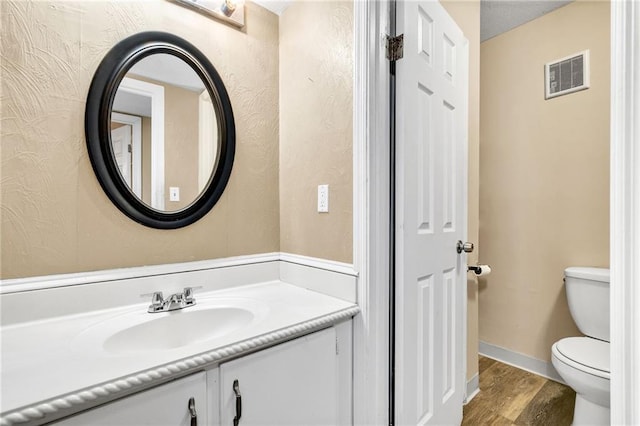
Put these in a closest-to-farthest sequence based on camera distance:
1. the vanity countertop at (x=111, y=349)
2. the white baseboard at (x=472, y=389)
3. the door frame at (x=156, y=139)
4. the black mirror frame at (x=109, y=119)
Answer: the vanity countertop at (x=111, y=349) < the black mirror frame at (x=109, y=119) < the door frame at (x=156, y=139) < the white baseboard at (x=472, y=389)

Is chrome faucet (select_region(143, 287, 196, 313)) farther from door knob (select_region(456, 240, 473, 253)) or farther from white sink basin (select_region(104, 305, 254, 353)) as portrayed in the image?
door knob (select_region(456, 240, 473, 253))

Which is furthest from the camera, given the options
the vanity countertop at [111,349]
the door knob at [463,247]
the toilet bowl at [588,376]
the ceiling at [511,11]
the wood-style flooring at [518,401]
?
the ceiling at [511,11]

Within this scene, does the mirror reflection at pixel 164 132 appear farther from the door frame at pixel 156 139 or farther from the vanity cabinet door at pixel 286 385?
the vanity cabinet door at pixel 286 385

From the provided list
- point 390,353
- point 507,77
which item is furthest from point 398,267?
point 507,77

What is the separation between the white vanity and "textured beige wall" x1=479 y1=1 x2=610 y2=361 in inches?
65.9

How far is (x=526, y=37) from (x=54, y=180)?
2.84 metres

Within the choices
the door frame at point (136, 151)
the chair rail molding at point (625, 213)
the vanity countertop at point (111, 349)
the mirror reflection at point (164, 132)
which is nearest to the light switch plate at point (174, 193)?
the mirror reflection at point (164, 132)

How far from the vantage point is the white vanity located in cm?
67

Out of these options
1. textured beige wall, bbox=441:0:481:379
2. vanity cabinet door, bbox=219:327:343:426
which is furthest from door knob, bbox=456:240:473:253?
vanity cabinet door, bbox=219:327:343:426

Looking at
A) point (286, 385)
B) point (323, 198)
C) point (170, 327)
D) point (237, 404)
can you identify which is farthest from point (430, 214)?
point (170, 327)

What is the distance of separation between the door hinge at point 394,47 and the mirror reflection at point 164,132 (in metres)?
0.77

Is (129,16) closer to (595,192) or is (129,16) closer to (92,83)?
(92,83)

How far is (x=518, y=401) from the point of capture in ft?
6.01

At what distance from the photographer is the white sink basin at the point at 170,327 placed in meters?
0.93
